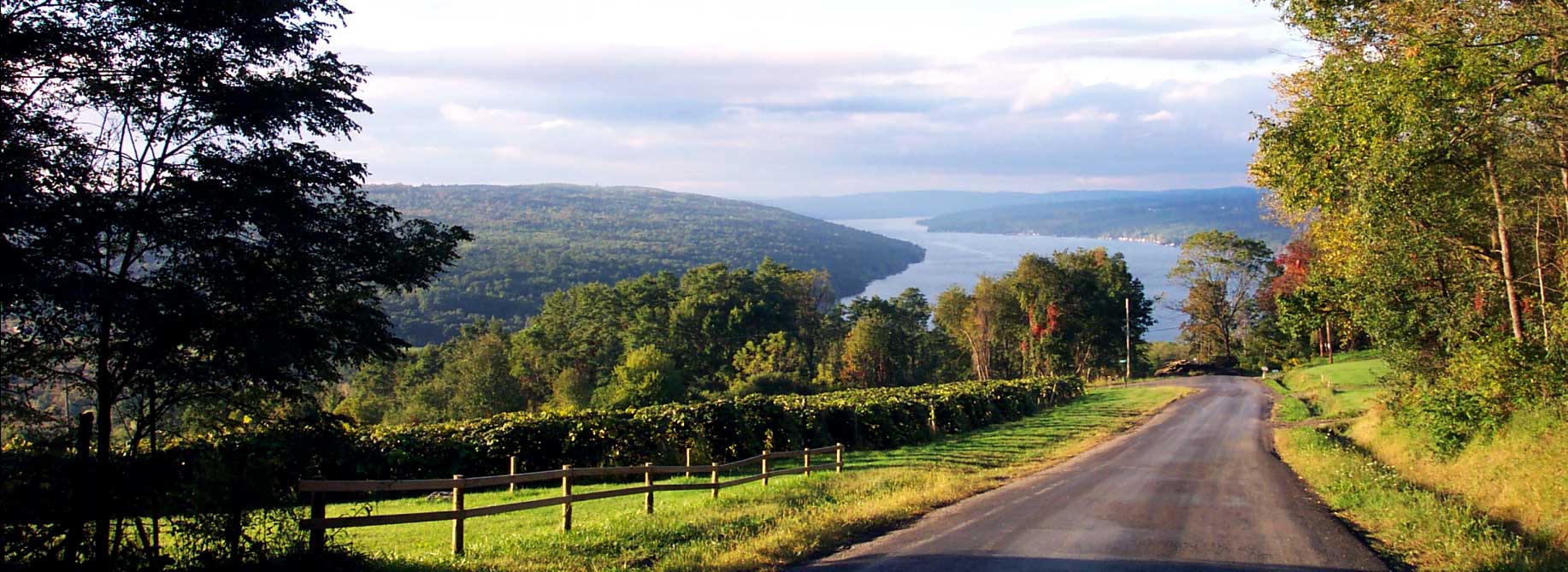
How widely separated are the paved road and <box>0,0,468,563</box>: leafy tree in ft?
19.0

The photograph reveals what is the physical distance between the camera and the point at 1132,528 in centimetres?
1295

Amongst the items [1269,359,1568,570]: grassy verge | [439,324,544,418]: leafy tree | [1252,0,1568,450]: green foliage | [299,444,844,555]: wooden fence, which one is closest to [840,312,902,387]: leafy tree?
[439,324,544,418]: leafy tree

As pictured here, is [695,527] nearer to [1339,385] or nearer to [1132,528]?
[1132,528]

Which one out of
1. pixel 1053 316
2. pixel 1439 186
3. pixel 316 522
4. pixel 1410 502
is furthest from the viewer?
pixel 1053 316

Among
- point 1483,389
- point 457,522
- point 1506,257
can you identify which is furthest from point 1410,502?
point 457,522

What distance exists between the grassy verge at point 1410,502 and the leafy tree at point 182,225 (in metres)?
12.0

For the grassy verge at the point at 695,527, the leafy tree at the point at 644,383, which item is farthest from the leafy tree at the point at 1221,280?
the grassy verge at the point at 695,527

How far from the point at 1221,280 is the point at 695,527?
92.2 meters

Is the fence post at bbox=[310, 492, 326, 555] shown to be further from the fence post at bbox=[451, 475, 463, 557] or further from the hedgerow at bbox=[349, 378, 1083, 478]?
the hedgerow at bbox=[349, 378, 1083, 478]

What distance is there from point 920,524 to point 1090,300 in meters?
74.5

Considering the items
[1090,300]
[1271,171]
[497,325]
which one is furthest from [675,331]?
[1271,171]

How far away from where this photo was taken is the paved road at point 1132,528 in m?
10.6

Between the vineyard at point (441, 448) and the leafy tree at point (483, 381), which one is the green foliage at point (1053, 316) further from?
the leafy tree at point (483, 381)

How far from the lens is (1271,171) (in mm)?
19438
